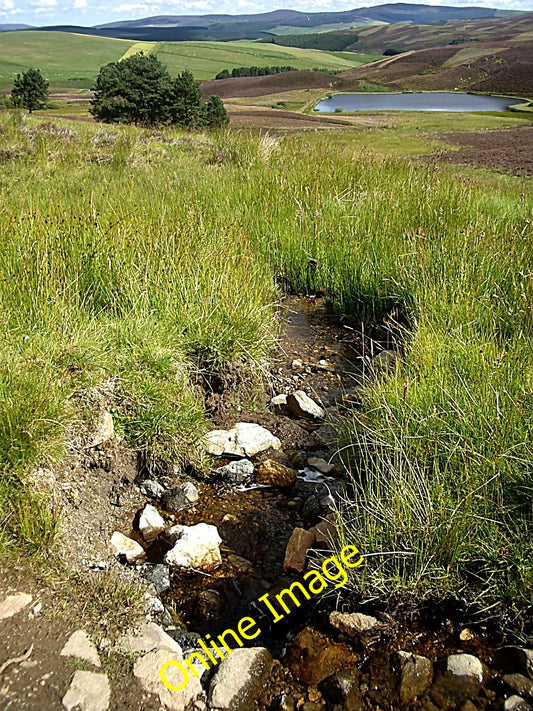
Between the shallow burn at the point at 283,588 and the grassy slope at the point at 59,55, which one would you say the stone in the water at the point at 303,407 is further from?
the grassy slope at the point at 59,55

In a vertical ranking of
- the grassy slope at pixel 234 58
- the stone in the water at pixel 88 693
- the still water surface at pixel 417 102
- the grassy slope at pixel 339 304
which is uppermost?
A: the grassy slope at pixel 234 58

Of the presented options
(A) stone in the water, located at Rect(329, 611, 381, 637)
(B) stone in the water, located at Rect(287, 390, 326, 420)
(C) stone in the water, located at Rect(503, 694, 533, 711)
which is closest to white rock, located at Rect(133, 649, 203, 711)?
(A) stone in the water, located at Rect(329, 611, 381, 637)

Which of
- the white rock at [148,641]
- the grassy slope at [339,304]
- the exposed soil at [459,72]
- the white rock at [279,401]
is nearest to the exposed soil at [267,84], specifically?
the exposed soil at [459,72]

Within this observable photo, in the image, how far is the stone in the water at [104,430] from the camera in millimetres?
3393

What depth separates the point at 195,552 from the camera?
2.98 m

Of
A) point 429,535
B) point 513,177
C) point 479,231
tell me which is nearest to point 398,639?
point 429,535

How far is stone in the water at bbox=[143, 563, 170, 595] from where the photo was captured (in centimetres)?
283

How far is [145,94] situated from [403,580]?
68.4 feet

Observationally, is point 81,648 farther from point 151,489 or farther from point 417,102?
point 417,102

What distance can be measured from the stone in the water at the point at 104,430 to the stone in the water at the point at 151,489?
36 centimetres

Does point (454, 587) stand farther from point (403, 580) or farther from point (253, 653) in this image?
point (253, 653)

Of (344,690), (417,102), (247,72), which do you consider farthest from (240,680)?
(247,72)

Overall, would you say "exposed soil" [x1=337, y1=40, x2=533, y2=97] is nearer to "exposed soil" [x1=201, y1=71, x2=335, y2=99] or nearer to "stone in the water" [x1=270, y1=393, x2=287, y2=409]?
"exposed soil" [x1=201, y1=71, x2=335, y2=99]

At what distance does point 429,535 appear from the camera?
2514 mm
